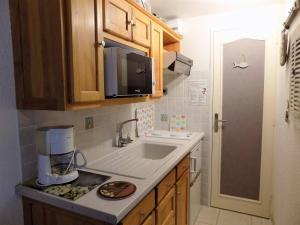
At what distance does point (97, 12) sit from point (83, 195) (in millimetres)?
1005

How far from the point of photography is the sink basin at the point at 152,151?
220cm

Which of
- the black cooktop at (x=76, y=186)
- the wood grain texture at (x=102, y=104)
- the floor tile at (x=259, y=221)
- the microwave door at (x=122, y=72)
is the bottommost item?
the floor tile at (x=259, y=221)

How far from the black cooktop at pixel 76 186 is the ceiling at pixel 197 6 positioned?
1.76 m

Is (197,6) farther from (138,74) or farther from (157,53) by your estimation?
(138,74)

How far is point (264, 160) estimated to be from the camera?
2.46 metres

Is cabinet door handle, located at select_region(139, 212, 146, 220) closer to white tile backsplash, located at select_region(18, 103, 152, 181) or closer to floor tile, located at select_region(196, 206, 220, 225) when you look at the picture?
white tile backsplash, located at select_region(18, 103, 152, 181)

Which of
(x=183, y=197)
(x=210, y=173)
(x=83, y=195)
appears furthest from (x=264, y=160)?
(x=83, y=195)

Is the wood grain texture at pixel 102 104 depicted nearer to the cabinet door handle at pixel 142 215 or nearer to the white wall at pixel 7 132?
the white wall at pixel 7 132

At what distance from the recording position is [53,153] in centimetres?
123

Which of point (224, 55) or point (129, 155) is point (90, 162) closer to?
point (129, 155)

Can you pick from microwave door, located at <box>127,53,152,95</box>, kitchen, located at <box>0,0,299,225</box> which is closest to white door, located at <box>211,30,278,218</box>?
kitchen, located at <box>0,0,299,225</box>

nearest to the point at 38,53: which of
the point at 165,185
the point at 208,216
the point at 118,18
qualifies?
→ the point at 118,18

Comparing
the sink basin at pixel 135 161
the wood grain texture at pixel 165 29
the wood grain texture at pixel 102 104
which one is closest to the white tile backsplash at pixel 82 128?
the sink basin at pixel 135 161

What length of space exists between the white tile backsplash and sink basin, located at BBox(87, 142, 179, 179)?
0.11 meters
